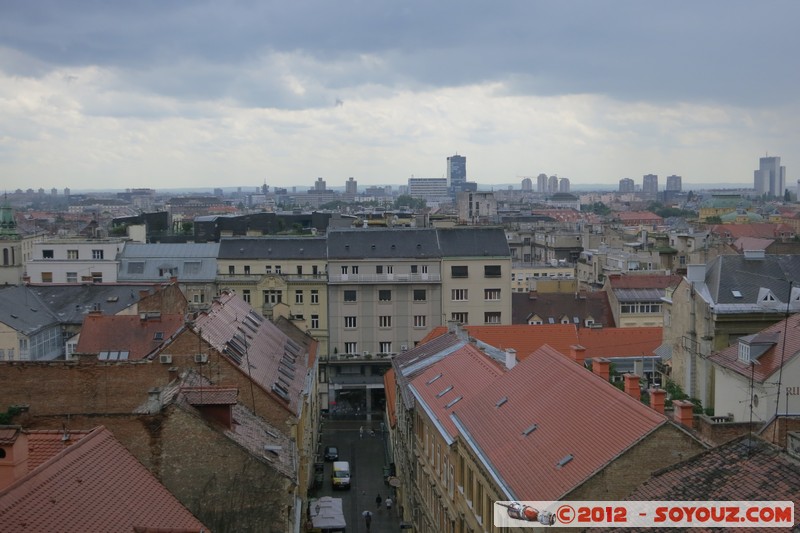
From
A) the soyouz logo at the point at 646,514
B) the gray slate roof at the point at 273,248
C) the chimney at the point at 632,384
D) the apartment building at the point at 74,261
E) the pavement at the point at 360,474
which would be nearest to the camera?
the soyouz logo at the point at 646,514

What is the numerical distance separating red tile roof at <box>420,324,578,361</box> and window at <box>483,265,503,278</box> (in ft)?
47.0

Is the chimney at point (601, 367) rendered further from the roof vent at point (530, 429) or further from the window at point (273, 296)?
the window at point (273, 296)

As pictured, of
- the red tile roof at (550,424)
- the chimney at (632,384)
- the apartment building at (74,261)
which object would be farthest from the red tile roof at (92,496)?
the apartment building at (74,261)

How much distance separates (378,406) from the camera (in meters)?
84.4

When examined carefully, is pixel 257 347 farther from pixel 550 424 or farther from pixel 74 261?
pixel 74 261

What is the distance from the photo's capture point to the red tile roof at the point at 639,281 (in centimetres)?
9288

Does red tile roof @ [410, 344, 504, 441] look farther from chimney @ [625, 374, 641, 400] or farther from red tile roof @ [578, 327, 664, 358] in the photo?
red tile roof @ [578, 327, 664, 358]

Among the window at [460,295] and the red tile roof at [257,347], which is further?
the window at [460,295]

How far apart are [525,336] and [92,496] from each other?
163 ft

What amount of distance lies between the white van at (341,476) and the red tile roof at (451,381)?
1176cm

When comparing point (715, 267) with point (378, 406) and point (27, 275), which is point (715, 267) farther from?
point (27, 275)

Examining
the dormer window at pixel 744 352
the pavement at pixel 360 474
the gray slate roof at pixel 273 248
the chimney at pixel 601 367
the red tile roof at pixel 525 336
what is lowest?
the pavement at pixel 360 474

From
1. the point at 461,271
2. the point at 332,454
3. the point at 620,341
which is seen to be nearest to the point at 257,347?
the point at 332,454

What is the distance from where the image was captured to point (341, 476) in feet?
197
